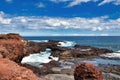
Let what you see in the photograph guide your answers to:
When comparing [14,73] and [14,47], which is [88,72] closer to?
[14,47]

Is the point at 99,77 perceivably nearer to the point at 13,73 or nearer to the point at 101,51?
the point at 13,73

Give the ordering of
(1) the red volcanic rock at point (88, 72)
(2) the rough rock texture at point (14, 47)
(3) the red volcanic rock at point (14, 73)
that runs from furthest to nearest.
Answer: (1) the red volcanic rock at point (88, 72) → (2) the rough rock texture at point (14, 47) → (3) the red volcanic rock at point (14, 73)

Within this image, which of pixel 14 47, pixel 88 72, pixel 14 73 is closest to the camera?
pixel 14 73

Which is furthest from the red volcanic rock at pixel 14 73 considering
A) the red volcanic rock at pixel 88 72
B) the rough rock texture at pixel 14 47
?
the red volcanic rock at pixel 88 72

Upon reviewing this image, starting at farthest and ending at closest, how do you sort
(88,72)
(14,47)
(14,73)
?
(88,72) < (14,47) < (14,73)

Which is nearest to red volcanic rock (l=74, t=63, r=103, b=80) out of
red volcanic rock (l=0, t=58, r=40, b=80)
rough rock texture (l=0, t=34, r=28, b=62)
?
rough rock texture (l=0, t=34, r=28, b=62)

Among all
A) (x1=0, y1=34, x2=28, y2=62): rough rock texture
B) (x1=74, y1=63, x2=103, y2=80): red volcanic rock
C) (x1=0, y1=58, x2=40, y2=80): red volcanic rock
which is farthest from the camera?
(x1=74, y1=63, x2=103, y2=80): red volcanic rock

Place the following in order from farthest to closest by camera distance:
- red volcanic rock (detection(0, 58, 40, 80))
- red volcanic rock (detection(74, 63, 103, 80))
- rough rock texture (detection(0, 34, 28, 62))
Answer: red volcanic rock (detection(74, 63, 103, 80)) < rough rock texture (detection(0, 34, 28, 62)) < red volcanic rock (detection(0, 58, 40, 80))

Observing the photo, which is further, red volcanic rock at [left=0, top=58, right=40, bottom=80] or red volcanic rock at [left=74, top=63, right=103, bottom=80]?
red volcanic rock at [left=74, top=63, right=103, bottom=80]

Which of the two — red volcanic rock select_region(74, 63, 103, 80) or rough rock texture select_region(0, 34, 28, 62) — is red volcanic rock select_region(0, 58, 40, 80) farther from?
red volcanic rock select_region(74, 63, 103, 80)

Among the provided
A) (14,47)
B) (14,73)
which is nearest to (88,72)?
(14,47)

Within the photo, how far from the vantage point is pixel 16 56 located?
13.0 metres

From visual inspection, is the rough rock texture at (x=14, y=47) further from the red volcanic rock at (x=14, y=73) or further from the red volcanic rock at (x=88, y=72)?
the red volcanic rock at (x=14, y=73)

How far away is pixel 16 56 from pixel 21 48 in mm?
823
